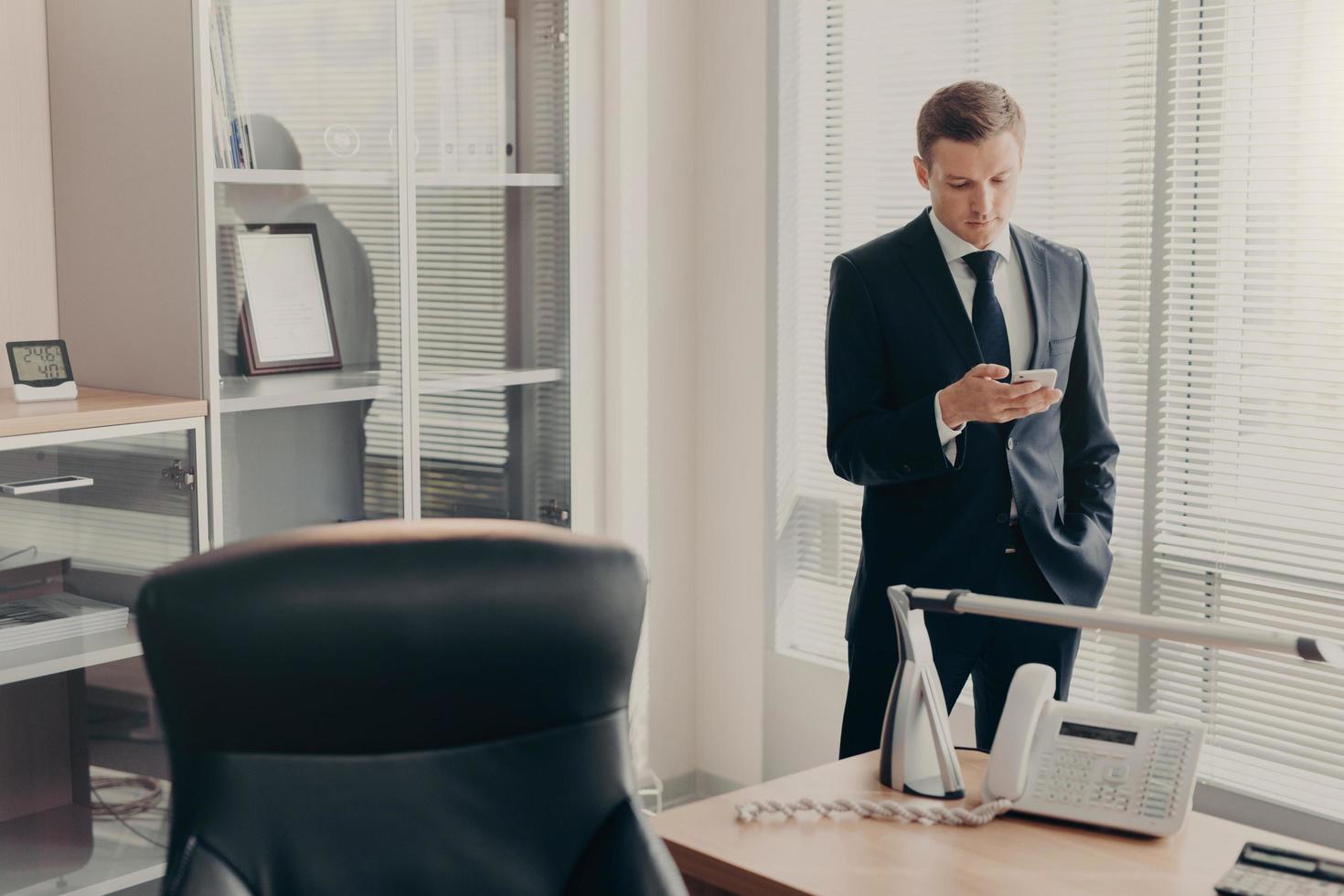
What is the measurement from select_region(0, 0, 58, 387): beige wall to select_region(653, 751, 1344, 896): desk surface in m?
1.75

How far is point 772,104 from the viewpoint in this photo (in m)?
3.60

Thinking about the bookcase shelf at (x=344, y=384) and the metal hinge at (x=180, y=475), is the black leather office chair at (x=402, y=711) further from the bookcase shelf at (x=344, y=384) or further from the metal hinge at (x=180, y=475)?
the bookcase shelf at (x=344, y=384)

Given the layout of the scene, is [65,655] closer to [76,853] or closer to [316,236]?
[76,853]

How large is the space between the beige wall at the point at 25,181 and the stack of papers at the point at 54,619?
1.72ft

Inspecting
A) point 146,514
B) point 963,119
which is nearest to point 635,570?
point 963,119

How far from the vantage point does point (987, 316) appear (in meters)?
2.34

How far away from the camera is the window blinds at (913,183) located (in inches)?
114

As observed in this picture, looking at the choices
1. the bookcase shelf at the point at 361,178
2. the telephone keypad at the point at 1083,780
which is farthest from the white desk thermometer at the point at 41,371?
the telephone keypad at the point at 1083,780

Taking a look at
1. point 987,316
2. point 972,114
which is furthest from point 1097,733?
point 972,114

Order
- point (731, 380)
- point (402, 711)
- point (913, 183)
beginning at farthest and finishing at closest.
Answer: point (731, 380)
point (913, 183)
point (402, 711)

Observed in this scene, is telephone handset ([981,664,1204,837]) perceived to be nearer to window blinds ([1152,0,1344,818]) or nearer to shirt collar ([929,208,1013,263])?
shirt collar ([929,208,1013,263])

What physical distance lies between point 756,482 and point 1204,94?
1533mm

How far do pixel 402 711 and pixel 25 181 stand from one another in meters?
1.88

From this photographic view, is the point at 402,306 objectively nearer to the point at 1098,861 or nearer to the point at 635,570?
the point at 635,570
